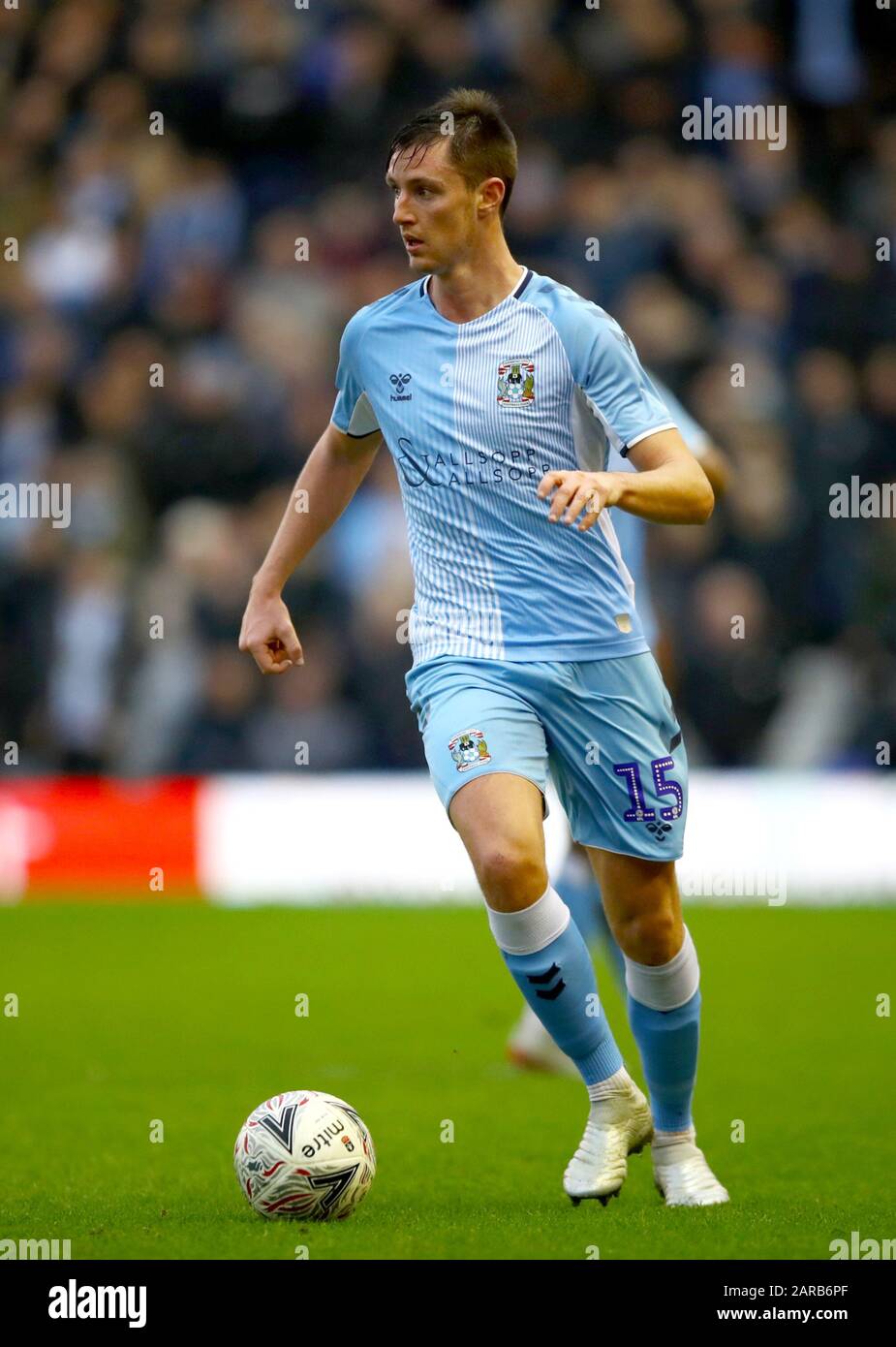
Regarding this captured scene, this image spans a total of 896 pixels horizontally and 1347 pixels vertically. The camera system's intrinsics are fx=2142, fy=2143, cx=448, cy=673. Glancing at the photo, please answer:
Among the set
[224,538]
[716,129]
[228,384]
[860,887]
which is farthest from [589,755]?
[716,129]

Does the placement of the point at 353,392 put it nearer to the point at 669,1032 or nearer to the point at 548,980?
the point at 548,980

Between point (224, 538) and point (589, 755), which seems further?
point (224, 538)

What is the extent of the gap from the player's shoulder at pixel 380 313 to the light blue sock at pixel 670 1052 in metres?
1.85

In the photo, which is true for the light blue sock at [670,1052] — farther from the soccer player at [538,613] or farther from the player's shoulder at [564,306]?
the player's shoulder at [564,306]

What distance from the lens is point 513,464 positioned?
210 inches

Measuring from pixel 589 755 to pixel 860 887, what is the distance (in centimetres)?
818

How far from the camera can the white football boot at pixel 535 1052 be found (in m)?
7.91

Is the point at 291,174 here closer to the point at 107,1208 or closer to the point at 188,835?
the point at 188,835

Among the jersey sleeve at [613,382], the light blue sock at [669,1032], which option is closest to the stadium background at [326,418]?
the light blue sock at [669,1032]

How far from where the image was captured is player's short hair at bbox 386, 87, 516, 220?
17.5 ft

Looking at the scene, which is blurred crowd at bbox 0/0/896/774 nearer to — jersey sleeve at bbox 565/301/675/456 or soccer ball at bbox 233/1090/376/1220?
jersey sleeve at bbox 565/301/675/456

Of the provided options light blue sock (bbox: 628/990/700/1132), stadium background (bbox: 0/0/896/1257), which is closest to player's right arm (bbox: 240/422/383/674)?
light blue sock (bbox: 628/990/700/1132)

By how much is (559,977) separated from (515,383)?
4.82ft
